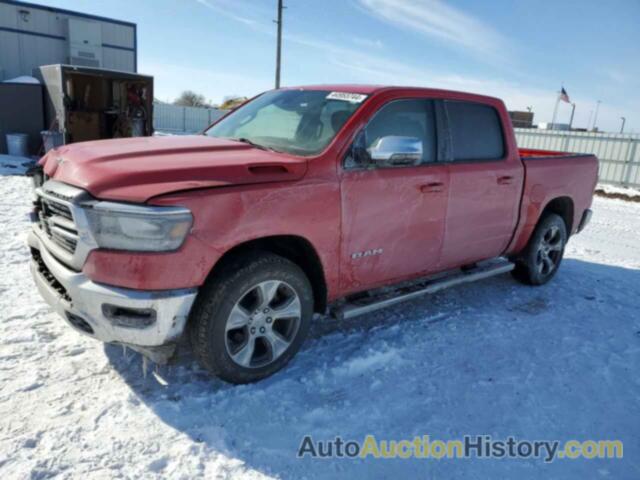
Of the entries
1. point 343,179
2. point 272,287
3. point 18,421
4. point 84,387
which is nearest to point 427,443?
point 272,287

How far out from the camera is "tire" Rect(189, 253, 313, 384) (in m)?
2.78

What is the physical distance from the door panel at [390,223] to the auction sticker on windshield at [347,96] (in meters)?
0.58

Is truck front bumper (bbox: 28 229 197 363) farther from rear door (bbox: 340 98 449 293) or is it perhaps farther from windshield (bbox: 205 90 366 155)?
windshield (bbox: 205 90 366 155)

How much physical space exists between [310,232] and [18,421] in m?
1.95

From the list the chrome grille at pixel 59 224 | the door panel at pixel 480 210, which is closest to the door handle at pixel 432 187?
the door panel at pixel 480 210


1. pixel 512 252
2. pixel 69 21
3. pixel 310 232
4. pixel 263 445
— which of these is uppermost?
pixel 69 21

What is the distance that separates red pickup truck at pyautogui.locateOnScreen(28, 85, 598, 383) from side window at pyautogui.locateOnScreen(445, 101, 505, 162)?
2 centimetres

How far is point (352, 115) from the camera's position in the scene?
3.35 metres

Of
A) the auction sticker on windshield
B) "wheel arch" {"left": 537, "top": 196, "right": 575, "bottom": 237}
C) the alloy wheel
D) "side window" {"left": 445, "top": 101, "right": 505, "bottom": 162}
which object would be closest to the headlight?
the alloy wheel

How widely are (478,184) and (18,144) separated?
13409mm

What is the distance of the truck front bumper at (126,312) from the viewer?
2.51 m

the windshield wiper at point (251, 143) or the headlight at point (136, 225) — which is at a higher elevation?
the windshield wiper at point (251, 143)

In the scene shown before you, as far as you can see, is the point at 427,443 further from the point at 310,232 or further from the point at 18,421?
the point at 18,421

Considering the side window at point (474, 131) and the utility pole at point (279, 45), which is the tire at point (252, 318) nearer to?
the side window at point (474, 131)
